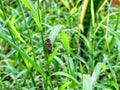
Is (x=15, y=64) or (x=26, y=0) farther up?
(x=26, y=0)

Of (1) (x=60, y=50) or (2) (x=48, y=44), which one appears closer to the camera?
(2) (x=48, y=44)

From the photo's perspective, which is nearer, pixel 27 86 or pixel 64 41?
pixel 64 41

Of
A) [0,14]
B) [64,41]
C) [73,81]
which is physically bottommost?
[73,81]

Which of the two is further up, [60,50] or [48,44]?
[48,44]

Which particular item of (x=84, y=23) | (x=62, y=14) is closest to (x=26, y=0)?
(x=84, y=23)

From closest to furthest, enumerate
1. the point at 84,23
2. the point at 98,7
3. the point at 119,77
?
the point at 119,77, the point at 98,7, the point at 84,23

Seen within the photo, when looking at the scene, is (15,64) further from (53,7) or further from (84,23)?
(53,7)

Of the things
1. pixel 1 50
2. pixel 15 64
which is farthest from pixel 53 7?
pixel 15 64

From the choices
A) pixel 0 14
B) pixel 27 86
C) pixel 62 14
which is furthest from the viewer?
pixel 62 14
